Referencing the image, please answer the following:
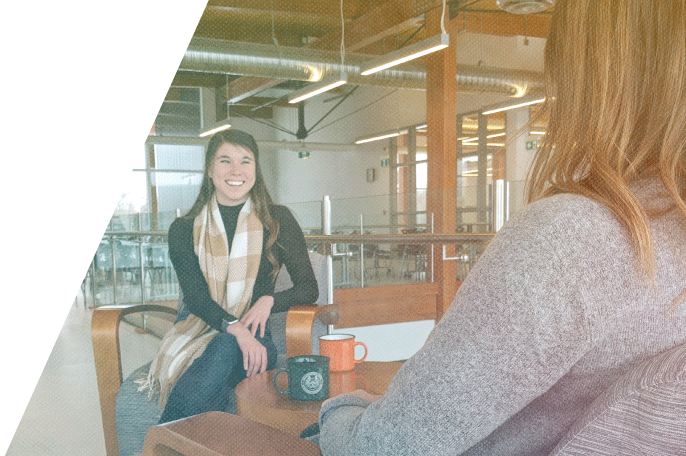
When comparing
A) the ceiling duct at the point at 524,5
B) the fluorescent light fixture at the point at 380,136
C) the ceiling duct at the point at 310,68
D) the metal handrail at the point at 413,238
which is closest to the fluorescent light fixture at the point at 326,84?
the ceiling duct at the point at 310,68

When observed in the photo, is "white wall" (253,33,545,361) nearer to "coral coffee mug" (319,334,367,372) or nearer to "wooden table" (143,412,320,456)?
"coral coffee mug" (319,334,367,372)

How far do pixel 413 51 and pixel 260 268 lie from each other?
2587 millimetres

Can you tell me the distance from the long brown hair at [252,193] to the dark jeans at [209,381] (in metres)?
0.40

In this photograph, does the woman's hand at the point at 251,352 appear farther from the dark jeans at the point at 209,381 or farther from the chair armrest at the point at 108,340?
the chair armrest at the point at 108,340

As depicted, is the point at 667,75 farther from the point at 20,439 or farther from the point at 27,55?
the point at 20,439

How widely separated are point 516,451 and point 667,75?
1.04 feet

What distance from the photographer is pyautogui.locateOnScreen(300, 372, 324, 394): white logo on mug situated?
3.20 feet

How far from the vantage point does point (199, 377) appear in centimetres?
129

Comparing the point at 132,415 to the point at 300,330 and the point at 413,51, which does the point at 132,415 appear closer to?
the point at 300,330

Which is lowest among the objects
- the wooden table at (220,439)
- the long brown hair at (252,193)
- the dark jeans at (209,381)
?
the dark jeans at (209,381)

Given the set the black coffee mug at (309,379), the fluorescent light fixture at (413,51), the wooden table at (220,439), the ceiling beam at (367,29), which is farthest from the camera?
the ceiling beam at (367,29)

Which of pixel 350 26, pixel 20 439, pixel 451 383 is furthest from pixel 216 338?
pixel 350 26

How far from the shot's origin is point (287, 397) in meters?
1.06

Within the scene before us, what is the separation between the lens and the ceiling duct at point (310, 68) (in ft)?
14.8
